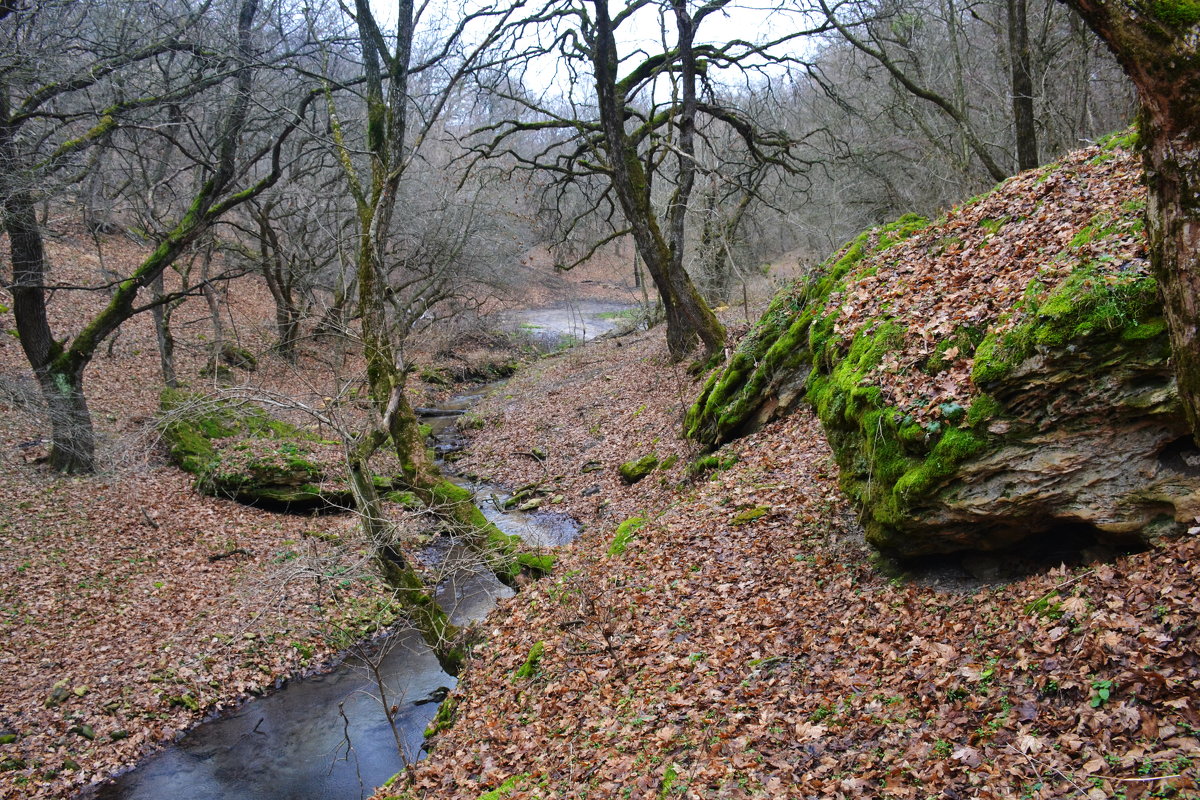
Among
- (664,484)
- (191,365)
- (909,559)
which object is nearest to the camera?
(909,559)

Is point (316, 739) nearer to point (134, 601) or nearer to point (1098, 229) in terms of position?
point (134, 601)

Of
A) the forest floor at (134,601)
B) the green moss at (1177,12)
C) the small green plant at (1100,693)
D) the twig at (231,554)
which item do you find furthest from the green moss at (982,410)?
the twig at (231,554)

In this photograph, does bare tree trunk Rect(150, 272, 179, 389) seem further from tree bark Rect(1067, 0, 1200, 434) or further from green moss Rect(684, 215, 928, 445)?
tree bark Rect(1067, 0, 1200, 434)

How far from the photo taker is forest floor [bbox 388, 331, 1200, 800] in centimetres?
356

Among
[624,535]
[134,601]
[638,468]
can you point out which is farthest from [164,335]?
[624,535]

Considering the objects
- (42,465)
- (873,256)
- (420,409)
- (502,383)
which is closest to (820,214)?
(502,383)

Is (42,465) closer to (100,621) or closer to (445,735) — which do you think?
(100,621)

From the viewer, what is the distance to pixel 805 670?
5152mm

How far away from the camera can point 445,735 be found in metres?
6.90

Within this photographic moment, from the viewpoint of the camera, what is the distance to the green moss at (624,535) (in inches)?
345

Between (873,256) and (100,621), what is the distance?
438 inches

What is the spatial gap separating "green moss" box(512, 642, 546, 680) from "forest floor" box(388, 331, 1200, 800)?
0.12 ft

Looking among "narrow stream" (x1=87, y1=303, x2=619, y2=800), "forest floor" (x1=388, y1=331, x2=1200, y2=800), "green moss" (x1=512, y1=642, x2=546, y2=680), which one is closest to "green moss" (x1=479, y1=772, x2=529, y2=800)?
"forest floor" (x1=388, y1=331, x2=1200, y2=800)

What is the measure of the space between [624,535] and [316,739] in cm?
425
